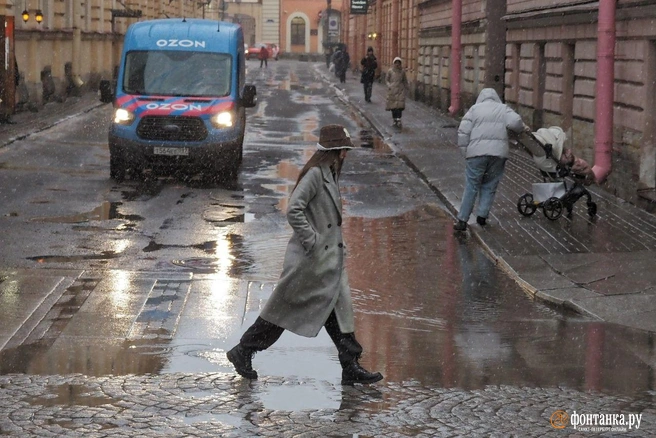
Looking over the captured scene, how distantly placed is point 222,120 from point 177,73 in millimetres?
1225

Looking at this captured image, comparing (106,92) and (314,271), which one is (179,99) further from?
(314,271)

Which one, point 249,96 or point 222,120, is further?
point 249,96

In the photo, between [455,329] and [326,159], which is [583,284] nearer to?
[455,329]

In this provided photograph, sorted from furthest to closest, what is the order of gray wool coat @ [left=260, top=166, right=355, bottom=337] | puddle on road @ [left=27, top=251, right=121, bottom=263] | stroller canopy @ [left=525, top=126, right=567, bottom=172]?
stroller canopy @ [left=525, top=126, right=567, bottom=172]
puddle on road @ [left=27, top=251, right=121, bottom=263]
gray wool coat @ [left=260, top=166, right=355, bottom=337]

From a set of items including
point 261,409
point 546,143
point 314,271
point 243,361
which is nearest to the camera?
point 261,409

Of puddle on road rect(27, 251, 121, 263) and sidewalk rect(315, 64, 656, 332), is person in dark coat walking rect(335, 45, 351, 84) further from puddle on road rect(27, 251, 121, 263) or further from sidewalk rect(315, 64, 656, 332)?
puddle on road rect(27, 251, 121, 263)

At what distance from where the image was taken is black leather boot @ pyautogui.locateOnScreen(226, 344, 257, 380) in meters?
7.70

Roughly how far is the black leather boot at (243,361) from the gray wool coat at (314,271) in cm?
26

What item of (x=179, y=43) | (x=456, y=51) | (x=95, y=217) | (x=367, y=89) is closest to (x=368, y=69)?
(x=367, y=89)

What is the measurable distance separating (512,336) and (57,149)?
16.5 m

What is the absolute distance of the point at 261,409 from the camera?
6.96m

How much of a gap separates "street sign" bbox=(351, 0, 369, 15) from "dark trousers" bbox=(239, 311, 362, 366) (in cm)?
5910

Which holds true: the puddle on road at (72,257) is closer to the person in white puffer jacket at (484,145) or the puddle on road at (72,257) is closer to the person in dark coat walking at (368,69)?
the person in white puffer jacket at (484,145)

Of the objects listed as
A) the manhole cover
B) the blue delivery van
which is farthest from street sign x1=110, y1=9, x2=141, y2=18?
the manhole cover
